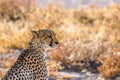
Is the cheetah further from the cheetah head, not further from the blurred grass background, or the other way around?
the blurred grass background

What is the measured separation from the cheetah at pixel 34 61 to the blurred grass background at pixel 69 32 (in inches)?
112

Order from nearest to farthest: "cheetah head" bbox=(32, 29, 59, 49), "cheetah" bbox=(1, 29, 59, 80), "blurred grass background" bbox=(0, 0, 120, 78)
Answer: "cheetah" bbox=(1, 29, 59, 80)
"cheetah head" bbox=(32, 29, 59, 49)
"blurred grass background" bbox=(0, 0, 120, 78)

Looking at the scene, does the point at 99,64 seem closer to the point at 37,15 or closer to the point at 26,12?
the point at 37,15

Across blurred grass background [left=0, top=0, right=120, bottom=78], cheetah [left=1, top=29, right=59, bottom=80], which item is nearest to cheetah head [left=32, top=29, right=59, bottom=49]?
cheetah [left=1, top=29, right=59, bottom=80]

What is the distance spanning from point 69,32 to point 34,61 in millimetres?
6515

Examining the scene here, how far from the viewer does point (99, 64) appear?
11672mm

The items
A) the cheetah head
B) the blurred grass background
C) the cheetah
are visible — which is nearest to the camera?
the cheetah

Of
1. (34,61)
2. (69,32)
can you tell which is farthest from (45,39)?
(69,32)

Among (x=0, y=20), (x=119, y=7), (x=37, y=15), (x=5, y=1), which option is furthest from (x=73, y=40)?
(x=119, y=7)

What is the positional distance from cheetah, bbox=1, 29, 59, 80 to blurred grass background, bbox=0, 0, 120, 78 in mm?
2853

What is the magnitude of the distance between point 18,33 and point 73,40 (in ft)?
5.64

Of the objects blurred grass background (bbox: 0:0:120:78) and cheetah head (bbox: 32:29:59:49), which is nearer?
cheetah head (bbox: 32:29:59:49)

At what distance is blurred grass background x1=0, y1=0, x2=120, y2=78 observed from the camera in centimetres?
1154

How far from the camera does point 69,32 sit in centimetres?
1432
